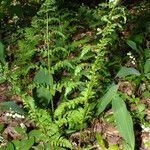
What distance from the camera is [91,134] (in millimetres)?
3117

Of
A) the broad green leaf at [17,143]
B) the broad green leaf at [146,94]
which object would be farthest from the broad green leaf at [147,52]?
the broad green leaf at [17,143]

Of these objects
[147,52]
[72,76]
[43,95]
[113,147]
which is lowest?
[113,147]

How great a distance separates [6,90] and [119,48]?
155 cm

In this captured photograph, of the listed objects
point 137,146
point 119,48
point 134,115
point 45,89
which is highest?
point 119,48

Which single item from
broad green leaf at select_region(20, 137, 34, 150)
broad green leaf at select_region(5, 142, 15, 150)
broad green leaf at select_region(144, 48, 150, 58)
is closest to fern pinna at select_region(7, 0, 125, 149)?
broad green leaf at select_region(20, 137, 34, 150)

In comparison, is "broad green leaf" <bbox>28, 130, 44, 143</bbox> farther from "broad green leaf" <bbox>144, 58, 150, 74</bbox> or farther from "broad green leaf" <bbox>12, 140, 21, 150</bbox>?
"broad green leaf" <bbox>144, 58, 150, 74</bbox>

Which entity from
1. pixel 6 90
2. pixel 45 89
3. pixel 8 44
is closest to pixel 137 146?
pixel 45 89

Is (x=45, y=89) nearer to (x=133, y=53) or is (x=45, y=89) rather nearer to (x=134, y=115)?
(x=134, y=115)

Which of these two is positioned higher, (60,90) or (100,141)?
(60,90)

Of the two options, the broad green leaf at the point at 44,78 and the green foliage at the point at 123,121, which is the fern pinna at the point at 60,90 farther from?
the green foliage at the point at 123,121

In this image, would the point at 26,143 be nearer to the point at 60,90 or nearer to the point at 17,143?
the point at 17,143

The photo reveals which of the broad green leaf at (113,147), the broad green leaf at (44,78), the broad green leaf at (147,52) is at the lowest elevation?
the broad green leaf at (113,147)

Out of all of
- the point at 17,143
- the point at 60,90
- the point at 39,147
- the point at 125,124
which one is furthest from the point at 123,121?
the point at 17,143

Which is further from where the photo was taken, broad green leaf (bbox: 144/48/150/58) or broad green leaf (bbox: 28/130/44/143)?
broad green leaf (bbox: 144/48/150/58)
